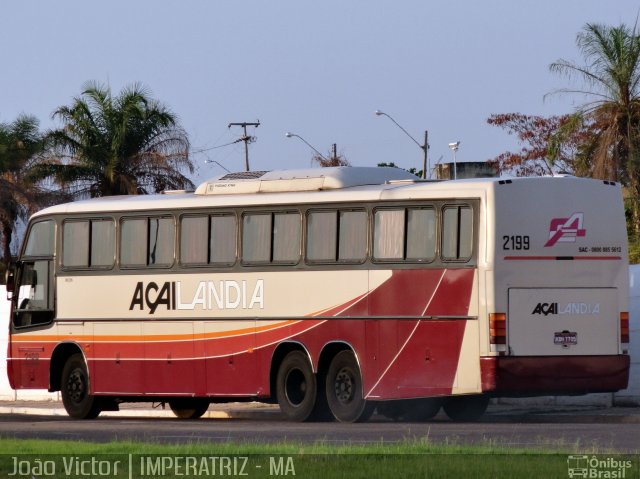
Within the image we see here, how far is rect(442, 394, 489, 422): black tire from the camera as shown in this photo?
23.9 m

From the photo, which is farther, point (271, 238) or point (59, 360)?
point (59, 360)

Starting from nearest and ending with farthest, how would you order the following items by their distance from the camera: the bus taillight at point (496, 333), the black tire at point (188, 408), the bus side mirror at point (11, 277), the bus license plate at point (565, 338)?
the bus taillight at point (496, 333) → the bus license plate at point (565, 338) → the black tire at point (188, 408) → the bus side mirror at point (11, 277)

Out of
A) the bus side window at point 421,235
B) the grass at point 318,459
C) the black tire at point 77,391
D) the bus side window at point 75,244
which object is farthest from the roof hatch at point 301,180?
the grass at point 318,459

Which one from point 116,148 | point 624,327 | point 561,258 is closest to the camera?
point 561,258

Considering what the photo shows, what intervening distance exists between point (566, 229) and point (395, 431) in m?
4.45

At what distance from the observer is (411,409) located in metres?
24.6

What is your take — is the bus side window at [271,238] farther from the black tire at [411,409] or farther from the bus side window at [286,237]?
the black tire at [411,409]

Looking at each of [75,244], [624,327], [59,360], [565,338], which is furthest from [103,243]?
[624,327]

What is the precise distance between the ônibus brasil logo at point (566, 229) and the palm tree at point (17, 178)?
128 ft

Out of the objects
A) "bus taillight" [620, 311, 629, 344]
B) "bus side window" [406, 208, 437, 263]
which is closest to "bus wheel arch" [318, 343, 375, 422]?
"bus side window" [406, 208, 437, 263]

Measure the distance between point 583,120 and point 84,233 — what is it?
80.9ft

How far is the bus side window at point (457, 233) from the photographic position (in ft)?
72.0

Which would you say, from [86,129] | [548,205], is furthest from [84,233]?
[86,129]

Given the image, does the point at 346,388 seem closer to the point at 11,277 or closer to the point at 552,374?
the point at 552,374
